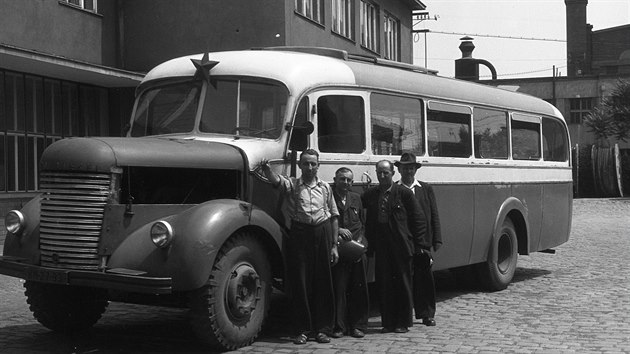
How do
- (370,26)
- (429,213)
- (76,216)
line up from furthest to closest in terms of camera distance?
(370,26) → (429,213) → (76,216)

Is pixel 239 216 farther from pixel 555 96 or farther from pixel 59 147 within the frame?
pixel 555 96

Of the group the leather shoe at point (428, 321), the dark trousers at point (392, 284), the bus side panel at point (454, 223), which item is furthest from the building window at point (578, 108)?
the dark trousers at point (392, 284)

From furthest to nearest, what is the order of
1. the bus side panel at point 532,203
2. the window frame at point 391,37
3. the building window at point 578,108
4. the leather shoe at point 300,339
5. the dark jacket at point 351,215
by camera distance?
the building window at point 578,108 < the window frame at point 391,37 < the bus side panel at point 532,203 < the dark jacket at point 351,215 < the leather shoe at point 300,339

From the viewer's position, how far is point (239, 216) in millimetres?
7559

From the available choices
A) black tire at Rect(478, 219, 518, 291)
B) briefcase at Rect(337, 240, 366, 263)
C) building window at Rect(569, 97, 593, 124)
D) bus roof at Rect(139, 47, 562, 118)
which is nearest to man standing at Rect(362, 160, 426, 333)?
briefcase at Rect(337, 240, 366, 263)

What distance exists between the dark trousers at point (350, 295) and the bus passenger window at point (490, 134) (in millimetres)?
3501

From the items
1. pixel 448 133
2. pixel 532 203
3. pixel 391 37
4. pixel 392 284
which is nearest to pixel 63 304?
pixel 392 284

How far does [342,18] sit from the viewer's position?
A: 89.9 feet

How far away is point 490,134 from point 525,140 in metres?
1.11

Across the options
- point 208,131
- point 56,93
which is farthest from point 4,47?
point 208,131

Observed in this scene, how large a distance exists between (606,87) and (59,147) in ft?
165

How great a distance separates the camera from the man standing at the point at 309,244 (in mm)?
8016

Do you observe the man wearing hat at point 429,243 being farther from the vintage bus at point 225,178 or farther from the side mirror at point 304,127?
the side mirror at point 304,127

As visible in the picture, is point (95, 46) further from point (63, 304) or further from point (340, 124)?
point (63, 304)
